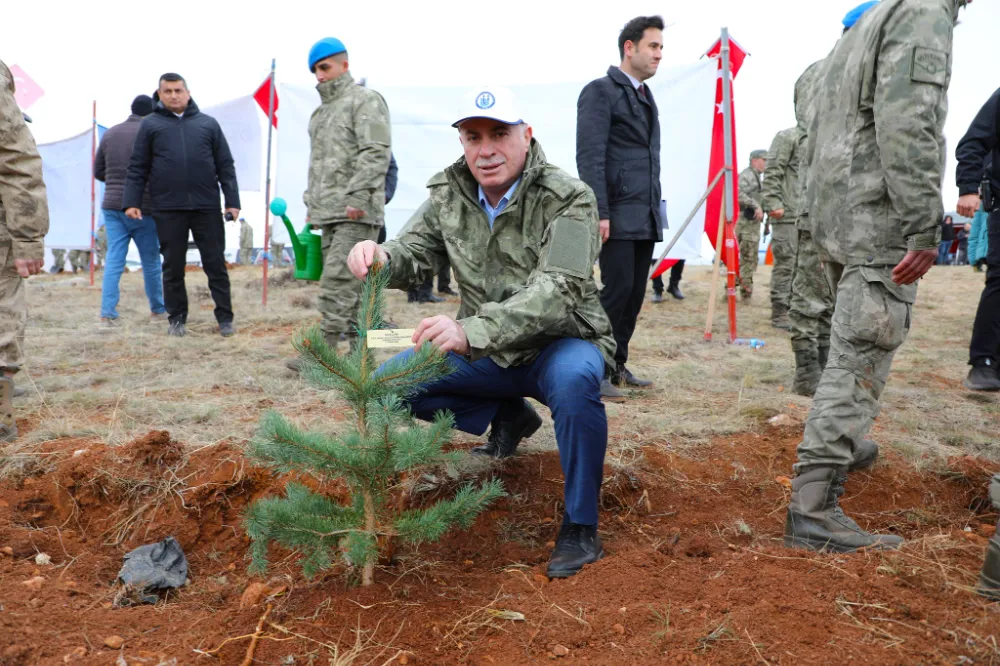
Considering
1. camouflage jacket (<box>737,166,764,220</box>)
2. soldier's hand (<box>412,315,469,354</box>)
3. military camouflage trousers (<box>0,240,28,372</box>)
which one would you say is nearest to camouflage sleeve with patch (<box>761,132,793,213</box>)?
camouflage jacket (<box>737,166,764,220</box>)

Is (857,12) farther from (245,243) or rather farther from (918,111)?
(245,243)

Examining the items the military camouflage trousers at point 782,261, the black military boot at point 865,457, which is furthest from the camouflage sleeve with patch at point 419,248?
the military camouflage trousers at point 782,261

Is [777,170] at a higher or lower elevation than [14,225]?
higher

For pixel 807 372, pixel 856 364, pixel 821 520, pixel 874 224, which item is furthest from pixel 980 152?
pixel 821 520

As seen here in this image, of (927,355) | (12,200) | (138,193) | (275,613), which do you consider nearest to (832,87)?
(275,613)

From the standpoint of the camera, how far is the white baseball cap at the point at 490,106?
229 centimetres

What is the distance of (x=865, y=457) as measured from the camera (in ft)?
9.65

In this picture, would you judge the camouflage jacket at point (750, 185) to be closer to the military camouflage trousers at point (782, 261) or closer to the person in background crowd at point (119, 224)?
the military camouflage trousers at point (782, 261)

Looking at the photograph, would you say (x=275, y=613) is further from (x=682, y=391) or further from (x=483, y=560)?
(x=682, y=391)

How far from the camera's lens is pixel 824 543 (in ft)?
7.19

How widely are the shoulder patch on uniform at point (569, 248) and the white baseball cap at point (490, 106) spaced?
0.37m

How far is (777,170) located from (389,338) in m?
5.67

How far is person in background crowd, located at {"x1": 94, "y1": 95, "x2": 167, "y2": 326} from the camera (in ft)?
21.0

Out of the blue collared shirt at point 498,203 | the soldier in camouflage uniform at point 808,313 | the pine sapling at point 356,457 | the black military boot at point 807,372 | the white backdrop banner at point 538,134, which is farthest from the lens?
the white backdrop banner at point 538,134
